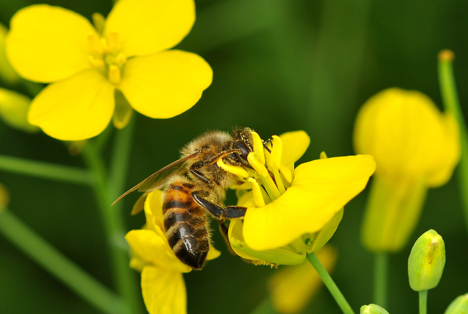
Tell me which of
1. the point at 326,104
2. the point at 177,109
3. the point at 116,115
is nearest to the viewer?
the point at 177,109

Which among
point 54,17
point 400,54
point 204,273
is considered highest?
point 54,17

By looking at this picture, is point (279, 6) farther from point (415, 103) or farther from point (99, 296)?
point (99, 296)

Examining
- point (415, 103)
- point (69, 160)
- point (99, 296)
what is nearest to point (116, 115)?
point (99, 296)

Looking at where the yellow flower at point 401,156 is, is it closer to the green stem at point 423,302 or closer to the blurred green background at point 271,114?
the green stem at point 423,302

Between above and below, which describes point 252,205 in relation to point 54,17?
below

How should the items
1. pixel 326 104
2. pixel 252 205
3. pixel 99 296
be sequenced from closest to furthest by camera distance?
pixel 252 205, pixel 99 296, pixel 326 104

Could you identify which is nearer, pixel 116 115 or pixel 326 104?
pixel 116 115
